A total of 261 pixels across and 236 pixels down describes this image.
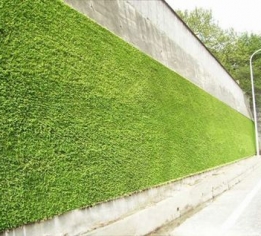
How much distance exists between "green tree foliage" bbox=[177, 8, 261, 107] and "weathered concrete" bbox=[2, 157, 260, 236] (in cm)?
4466

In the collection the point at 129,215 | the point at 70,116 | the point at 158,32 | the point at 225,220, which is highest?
the point at 158,32

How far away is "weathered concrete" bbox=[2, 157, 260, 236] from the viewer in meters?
5.13

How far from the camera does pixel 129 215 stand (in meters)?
6.12

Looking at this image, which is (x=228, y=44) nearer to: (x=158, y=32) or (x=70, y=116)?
(x=158, y=32)

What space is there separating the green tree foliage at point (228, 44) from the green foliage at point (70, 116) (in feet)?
147

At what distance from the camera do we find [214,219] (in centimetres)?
813

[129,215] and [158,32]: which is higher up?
[158,32]

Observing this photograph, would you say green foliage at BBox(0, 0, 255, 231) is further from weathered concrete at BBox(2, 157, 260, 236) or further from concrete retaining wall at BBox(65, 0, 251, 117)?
concrete retaining wall at BBox(65, 0, 251, 117)

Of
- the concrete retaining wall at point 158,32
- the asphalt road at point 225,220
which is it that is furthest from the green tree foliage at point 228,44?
the asphalt road at point 225,220

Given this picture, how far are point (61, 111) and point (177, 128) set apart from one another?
6250 mm

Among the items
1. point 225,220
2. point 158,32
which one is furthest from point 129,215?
point 158,32

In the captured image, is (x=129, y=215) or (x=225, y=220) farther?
(x=225, y=220)

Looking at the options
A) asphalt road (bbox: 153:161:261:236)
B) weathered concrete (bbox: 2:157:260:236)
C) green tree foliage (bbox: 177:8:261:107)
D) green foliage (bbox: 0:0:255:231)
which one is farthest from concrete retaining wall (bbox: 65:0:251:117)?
green tree foliage (bbox: 177:8:261:107)

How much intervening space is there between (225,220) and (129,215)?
2.79m
